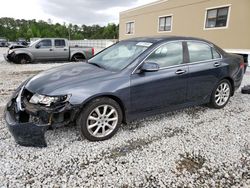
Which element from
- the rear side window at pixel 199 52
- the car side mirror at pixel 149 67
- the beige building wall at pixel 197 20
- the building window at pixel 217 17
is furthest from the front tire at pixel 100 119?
the building window at pixel 217 17

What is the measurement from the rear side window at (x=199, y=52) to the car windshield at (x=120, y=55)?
94cm

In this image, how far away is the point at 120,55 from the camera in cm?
375

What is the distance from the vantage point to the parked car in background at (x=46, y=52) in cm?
1109

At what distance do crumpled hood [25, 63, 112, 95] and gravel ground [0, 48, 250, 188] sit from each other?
32.3 inches

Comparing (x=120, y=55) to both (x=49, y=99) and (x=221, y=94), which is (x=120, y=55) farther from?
(x=221, y=94)

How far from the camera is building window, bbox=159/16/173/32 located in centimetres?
1664

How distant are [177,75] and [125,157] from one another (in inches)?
67.8

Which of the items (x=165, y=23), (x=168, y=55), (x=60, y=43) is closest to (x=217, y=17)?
(x=165, y=23)

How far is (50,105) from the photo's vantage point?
2.68 metres

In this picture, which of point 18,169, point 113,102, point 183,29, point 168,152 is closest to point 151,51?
point 113,102

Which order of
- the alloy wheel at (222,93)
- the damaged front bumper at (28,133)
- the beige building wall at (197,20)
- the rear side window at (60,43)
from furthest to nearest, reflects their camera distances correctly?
the rear side window at (60,43) → the beige building wall at (197,20) → the alloy wheel at (222,93) → the damaged front bumper at (28,133)

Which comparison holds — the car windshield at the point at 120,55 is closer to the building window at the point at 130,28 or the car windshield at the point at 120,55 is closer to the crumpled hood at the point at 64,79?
the crumpled hood at the point at 64,79

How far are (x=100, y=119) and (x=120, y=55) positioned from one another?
1344 millimetres

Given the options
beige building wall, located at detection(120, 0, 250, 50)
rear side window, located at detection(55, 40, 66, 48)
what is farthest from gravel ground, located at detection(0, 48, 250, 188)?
beige building wall, located at detection(120, 0, 250, 50)
